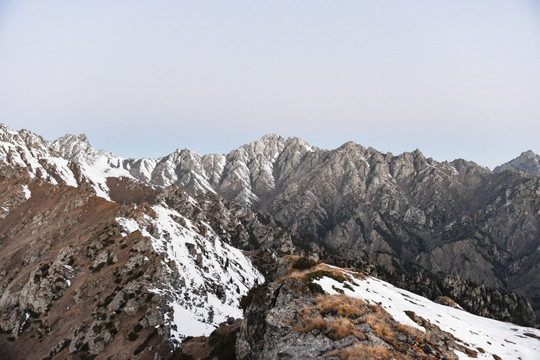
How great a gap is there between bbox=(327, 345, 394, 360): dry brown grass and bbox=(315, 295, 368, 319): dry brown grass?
5.30 meters

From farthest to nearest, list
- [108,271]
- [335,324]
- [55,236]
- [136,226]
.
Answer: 1. [55,236]
2. [136,226]
3. [108,271]
4. [335,324]

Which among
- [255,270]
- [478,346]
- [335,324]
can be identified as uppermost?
[255,270]

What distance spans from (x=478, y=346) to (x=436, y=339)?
9355 mm

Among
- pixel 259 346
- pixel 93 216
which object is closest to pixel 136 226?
pixel 93 216

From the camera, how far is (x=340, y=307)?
2281 centimetres

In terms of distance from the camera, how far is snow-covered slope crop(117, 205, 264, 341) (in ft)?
203

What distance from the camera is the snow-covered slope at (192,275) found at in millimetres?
61875

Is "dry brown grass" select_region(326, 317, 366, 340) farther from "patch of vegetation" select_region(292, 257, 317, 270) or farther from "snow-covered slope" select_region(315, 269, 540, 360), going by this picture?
"patch of vegetation" select_region(292, 257, 317, 270)

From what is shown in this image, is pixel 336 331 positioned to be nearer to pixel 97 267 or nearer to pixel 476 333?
pixel 476 333

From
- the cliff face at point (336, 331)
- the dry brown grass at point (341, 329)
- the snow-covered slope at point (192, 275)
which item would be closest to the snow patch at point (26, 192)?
the snow-covered slope at point (192, 275)

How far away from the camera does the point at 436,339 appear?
2514 cm

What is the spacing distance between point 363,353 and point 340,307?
7.00m

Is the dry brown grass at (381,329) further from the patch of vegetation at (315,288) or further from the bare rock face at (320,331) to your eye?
the patch of vegetation at (315,288)

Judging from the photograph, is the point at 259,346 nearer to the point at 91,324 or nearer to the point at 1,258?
the point at 91,324
